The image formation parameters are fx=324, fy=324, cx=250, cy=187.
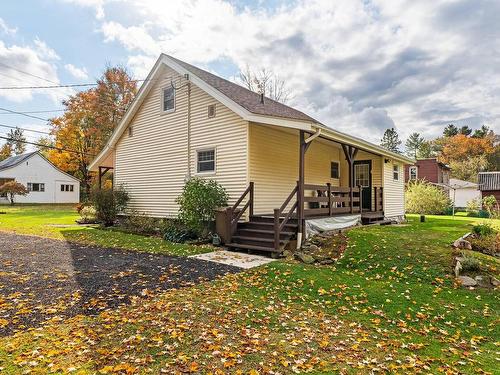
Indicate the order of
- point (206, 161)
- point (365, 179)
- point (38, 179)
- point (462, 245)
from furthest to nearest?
point (38, 179) → point (365, 179) → point (206, 161) → point (462, 245)

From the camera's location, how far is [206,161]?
1190cm

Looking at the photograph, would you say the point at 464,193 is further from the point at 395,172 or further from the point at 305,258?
the point at 305,258

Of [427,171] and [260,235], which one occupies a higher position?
[427,171]

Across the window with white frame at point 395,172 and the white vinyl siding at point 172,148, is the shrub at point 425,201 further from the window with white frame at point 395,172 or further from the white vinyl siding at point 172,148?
the white vinyl siding at point 172,148

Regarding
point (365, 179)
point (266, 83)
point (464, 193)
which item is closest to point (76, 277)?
point (365, 179)

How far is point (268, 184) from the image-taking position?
37.7 ft

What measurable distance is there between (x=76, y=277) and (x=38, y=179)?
117 feet

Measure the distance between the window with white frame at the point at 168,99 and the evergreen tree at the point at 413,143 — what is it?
75.1 meters

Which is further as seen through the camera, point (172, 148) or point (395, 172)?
point (395, 172)

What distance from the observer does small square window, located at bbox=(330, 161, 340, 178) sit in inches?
626

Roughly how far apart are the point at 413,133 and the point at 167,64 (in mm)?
77965

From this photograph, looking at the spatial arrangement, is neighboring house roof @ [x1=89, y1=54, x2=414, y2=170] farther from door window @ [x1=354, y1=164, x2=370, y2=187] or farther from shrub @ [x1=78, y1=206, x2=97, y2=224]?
shrub @ [x1=78, y1=206, x2=97, y2=224]

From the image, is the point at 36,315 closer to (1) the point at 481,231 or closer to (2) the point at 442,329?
(2) the point at 442,329

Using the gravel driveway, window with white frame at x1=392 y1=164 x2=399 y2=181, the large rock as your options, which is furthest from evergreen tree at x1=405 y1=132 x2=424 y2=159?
the gravel driveway
